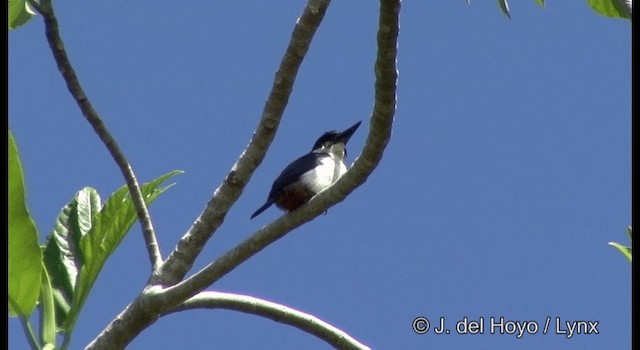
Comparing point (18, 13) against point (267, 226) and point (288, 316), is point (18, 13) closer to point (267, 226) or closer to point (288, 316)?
point (267, 226)

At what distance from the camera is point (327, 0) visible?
4086mm

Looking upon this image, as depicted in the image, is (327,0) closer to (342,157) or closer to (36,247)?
(36,247)

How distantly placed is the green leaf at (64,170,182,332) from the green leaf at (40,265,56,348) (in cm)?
9

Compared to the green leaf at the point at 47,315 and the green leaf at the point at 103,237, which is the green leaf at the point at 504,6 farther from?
the green leaf at the point at 47,315

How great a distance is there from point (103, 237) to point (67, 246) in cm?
26

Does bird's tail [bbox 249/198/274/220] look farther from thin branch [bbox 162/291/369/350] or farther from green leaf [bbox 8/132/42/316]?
green leaf [bbox 8/132/42/316]

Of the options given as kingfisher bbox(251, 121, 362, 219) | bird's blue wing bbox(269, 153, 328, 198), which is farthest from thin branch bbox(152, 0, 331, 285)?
bird's blue wing bbox(269, 153, 328, 198)

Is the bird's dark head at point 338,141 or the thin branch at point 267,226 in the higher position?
the bird's dark head at point 338,141

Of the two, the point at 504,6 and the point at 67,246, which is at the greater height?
the point at 504,6

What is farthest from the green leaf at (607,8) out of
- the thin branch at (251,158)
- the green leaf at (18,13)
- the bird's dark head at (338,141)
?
the bird's dark head at (338,141)

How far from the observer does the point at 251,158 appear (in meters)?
4.25

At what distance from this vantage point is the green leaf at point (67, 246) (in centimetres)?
422

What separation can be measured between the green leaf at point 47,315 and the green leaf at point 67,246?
5.2 inches

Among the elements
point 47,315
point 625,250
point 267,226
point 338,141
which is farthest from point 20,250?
point 338,141
